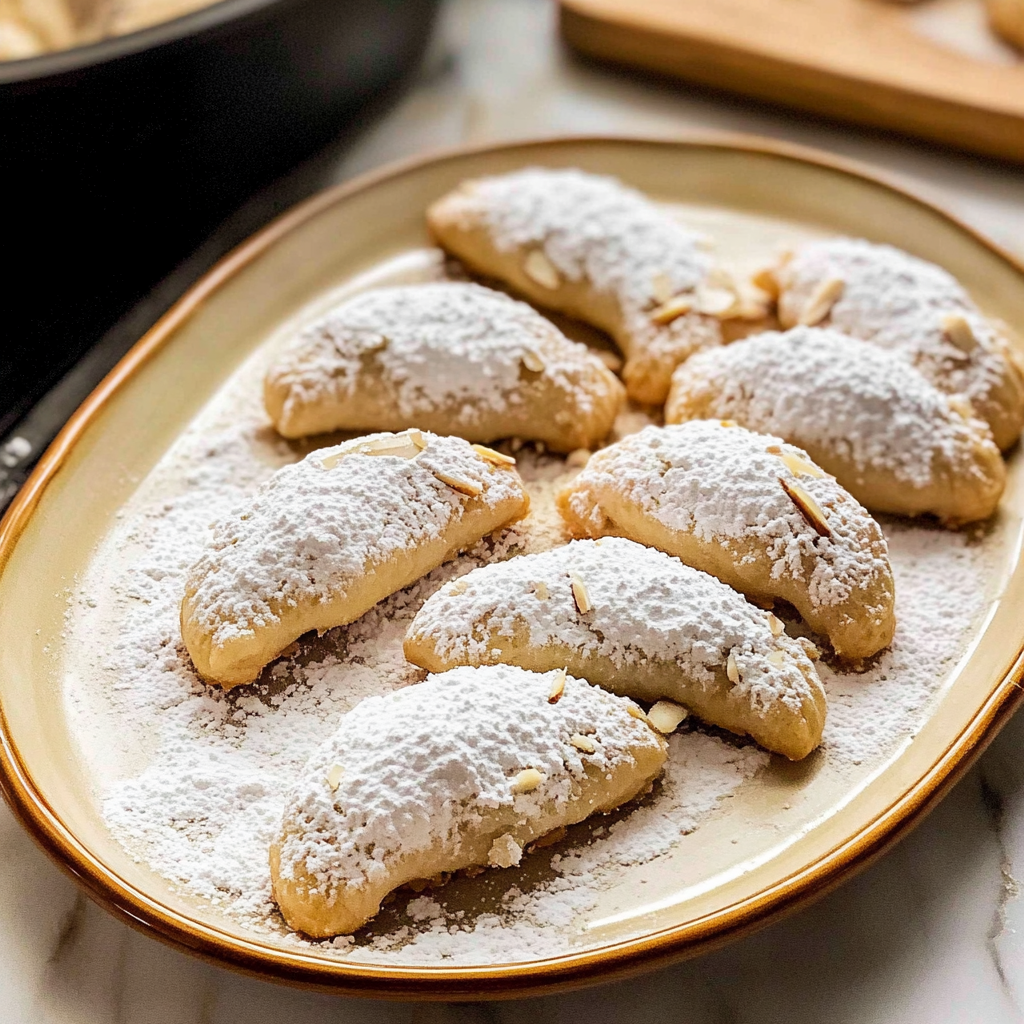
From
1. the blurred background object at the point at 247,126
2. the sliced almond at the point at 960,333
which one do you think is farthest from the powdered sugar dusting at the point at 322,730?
the blurred background object at the point at 247,126

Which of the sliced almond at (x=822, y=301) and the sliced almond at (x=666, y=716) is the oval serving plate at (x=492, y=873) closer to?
the sliced almond at (x=666, y=716)

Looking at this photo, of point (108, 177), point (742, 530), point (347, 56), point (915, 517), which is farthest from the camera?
point (347, 56)

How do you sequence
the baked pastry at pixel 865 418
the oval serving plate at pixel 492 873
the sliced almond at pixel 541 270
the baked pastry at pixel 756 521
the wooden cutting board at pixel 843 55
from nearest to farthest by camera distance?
the oval serving plate at pixel 492 873 < the baked pastry at pixel 756 521 < the baked pastry at pixel 865 418 < the sliced almond at pixel 541 270 < the wooden cutting board at pixel 843 55

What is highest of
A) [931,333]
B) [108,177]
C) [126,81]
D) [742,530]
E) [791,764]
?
[126,81]

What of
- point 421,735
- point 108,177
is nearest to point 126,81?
point 108,177

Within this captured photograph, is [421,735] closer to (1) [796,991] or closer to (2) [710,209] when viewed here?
(1) [796,991]

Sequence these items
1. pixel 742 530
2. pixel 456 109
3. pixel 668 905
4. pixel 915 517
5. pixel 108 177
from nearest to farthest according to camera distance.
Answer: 1. pixel 668 905
2. pixel 742 530
3. pixel 915 517
4. pixel 108 177
5. pixel 456 109

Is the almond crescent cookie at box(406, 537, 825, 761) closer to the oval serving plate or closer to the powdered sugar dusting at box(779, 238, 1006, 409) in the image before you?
the oval serving plate

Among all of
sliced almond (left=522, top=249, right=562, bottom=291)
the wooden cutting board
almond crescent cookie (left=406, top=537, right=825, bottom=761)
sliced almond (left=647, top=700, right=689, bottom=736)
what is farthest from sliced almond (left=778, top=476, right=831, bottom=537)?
the wooden cutting board
